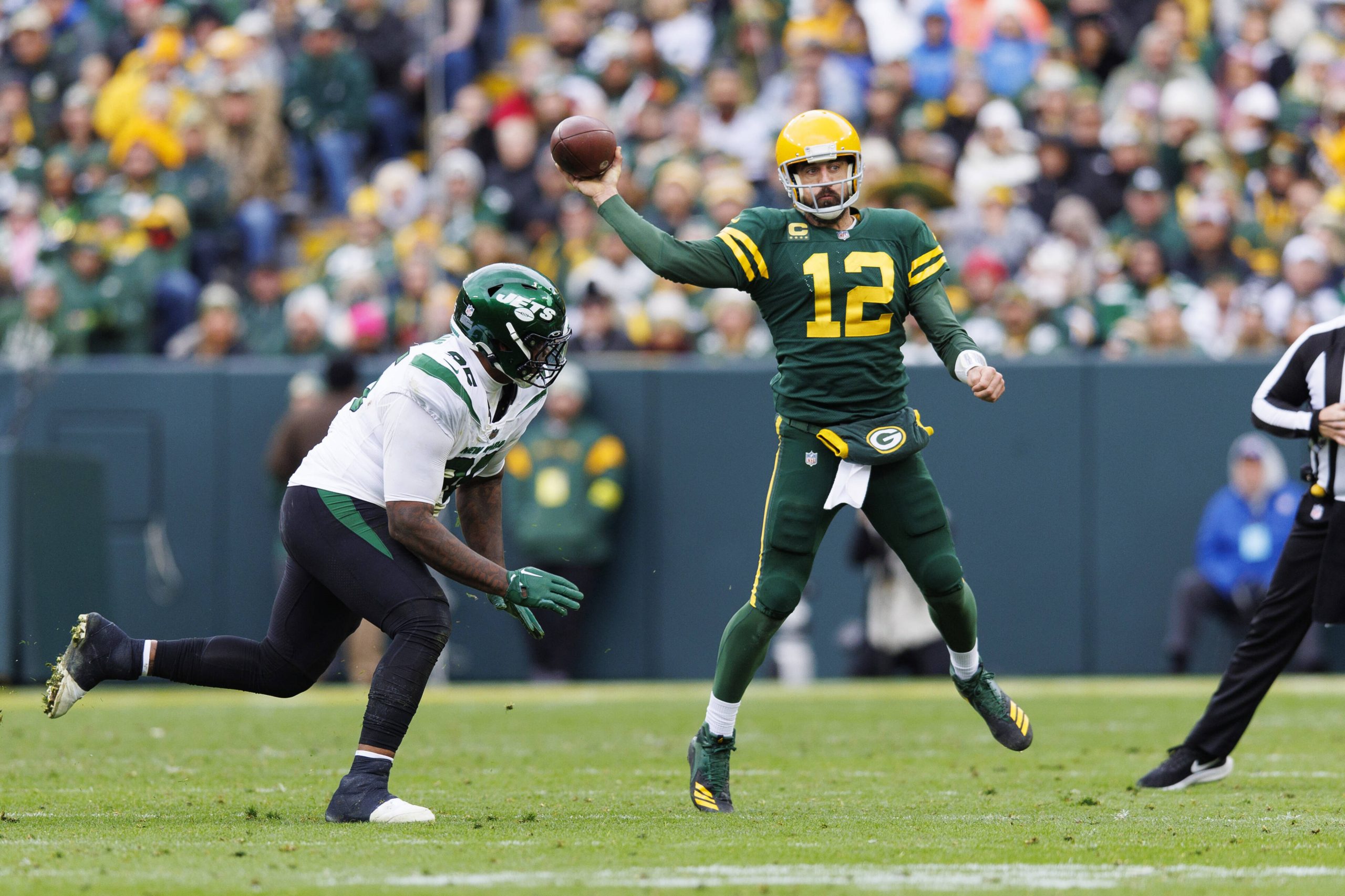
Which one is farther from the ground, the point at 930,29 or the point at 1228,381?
the point at 930,29

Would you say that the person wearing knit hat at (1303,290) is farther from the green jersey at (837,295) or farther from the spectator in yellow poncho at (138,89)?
the spectator in yellow poncho at (138,89)

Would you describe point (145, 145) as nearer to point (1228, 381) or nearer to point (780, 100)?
point (780, 100)

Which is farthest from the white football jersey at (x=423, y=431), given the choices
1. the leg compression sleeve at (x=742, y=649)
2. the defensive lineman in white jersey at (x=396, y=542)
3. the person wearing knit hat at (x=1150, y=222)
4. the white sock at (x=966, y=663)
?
the person wearing knit hat at (x=1150, y=222)

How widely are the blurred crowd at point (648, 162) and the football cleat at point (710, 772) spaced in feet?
20.4

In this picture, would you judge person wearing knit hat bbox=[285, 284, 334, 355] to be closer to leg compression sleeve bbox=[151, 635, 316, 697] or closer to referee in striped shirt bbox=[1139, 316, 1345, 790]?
leg compression sleeve bbox=[151, 635, 316, 697]

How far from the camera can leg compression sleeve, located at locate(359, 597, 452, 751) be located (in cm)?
535

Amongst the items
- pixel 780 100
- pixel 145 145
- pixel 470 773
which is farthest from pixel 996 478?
pixel 145 145

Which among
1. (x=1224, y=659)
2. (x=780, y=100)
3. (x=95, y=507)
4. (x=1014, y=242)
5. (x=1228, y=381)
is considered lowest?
(x=1224, y=659)

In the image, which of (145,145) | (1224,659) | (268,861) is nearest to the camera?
(268,861)

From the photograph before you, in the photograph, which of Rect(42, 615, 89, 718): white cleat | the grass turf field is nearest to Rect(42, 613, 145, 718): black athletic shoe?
Rect(42, 615, 89, 718): white cleat

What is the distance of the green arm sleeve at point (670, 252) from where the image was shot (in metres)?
5.66

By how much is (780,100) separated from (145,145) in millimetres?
4700

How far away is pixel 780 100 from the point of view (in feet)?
45.8

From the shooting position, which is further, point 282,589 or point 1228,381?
point 1228,381
